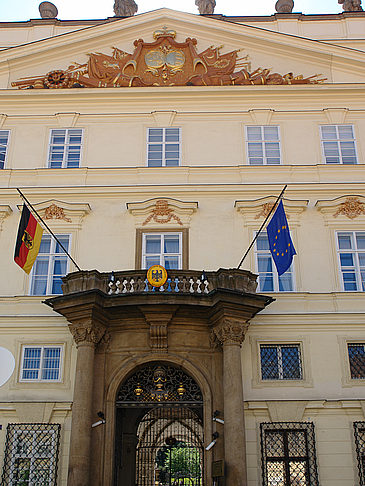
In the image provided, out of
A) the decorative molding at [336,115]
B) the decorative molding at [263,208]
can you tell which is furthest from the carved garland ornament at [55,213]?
the decorative molding at [336,115]

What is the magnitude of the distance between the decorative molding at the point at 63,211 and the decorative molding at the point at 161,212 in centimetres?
147

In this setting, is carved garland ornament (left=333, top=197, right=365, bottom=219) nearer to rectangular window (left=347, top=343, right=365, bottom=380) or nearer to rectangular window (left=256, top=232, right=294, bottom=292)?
rectangular window (left=256, top=232, right=294, bottom=292)

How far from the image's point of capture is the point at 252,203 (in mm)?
18109

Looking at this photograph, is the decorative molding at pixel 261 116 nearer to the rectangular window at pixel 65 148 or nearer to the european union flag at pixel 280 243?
the european union flag at pixel 280 243

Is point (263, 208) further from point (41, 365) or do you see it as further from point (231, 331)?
point (41, 365)

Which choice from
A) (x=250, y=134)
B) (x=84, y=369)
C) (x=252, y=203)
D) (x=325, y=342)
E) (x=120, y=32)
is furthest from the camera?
(x=120, y=32)

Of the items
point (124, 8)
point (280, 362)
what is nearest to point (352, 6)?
point (124, 8)

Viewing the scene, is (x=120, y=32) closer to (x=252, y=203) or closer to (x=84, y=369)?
(x=252, y=203)

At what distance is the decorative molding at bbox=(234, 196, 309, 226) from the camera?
18000 mm

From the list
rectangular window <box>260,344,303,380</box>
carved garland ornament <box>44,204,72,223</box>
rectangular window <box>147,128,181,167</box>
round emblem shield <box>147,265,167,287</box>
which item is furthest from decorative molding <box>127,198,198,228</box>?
rectangular window <box>260,344,303,380</box>

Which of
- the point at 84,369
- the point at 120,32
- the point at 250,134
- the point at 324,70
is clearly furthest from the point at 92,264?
the point at 324,70

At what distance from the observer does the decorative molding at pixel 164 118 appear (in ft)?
64.9

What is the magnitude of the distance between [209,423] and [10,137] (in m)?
11.4

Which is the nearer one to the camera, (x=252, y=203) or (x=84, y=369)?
(x=84, y=369)
